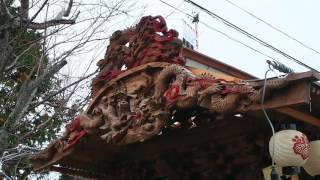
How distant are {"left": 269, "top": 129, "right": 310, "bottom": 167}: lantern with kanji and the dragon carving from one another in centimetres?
51

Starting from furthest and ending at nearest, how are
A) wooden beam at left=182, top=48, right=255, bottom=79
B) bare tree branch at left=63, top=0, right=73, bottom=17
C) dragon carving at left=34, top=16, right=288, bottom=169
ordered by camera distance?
1. bare tree branch at left=63, top=0, right=73, bottom=17
2. wooden beam at left=182, top=48, right=255, bottom=79
3. dragon carving at left=34, top=16, right=288, bottom=169

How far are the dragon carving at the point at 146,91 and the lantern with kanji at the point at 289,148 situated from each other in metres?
0.51

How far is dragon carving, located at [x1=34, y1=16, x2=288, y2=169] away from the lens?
4.34 metres

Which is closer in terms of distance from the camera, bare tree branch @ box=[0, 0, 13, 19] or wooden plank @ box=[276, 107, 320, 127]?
wooden plank @ box=[276, 107, 320, 127]

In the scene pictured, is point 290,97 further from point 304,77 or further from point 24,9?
point 24,9

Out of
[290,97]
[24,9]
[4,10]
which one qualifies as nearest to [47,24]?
[24,9]

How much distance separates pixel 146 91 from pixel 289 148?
1.68 m

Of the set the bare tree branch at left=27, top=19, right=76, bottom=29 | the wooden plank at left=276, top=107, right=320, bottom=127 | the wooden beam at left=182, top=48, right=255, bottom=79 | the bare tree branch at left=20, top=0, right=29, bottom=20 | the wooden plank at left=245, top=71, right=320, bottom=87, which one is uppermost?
the bare tree branch at left=20, top=0, right=29, bottom=20

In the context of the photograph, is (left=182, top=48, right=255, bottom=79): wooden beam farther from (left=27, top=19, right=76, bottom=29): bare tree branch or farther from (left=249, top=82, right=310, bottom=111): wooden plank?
(left=27, top=19, right=76, bottom=29): bare tree branch

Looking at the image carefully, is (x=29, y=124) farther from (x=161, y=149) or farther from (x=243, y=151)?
(x=243, y=151)

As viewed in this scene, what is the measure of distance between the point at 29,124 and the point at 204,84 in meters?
9.17

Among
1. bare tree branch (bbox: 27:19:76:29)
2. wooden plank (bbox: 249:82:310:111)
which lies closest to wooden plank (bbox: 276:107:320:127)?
wooden plank (bbox: 249:82:310:111)

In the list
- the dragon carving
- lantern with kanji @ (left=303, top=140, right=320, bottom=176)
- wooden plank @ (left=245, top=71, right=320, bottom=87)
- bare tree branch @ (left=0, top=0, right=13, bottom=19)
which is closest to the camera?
wooden plank @ (left=245, top=71, right=320, bottom=87)

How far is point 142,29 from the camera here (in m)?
5.62
